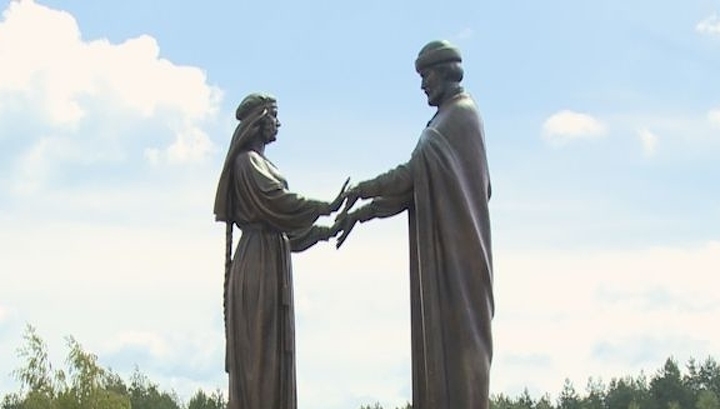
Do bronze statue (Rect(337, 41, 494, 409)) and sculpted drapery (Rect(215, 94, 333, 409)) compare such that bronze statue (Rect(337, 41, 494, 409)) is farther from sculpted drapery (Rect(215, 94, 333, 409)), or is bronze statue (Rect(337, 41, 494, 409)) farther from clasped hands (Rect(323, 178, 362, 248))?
sculpted drapery (Rect(215, 94, 333, 409))

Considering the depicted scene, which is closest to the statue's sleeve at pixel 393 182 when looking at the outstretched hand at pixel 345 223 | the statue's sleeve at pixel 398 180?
the statue's sleeve at pixel 398 180

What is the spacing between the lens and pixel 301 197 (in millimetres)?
12164

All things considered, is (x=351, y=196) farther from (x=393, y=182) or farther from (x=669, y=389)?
(x=669, y=389)

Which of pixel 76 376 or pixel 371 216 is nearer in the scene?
pixel 371 216

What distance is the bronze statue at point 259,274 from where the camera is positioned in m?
12.0

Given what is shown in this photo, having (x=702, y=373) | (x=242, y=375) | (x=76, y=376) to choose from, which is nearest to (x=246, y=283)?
(x=242, y=375)

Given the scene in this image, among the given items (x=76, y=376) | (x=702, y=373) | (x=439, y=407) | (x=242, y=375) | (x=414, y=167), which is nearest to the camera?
(x=439, y=407)

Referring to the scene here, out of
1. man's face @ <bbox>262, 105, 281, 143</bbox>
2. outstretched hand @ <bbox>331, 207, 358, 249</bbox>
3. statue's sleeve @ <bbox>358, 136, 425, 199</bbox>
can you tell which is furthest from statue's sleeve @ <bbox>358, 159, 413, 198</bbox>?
man's face @ <bbox>262, 105, 281, 143</bbox>

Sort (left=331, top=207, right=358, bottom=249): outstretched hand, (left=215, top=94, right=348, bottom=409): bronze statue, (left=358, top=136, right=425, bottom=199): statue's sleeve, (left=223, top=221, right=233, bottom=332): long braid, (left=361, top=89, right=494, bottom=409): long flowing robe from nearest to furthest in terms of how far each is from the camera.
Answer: (left=361, top=89, right=494, bottom=409): long flowing robe
(left=358, top=136, right=425, bottom=199): statue's sleeve
(left=331, top=207, right=358, bottom=249): outstretched hand
(left=215, top=94, right=348, bottom=409): bronze statue
(left=223, top=221, right=233, bottom=332): long braid

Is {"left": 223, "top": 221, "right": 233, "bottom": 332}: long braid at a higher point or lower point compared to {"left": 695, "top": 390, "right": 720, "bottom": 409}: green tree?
lower

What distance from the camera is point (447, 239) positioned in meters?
10.5

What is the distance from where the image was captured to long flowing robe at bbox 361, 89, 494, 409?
10.2m

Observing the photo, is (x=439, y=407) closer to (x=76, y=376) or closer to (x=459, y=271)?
(x=459, y=271)

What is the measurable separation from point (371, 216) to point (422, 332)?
144 centimetres
